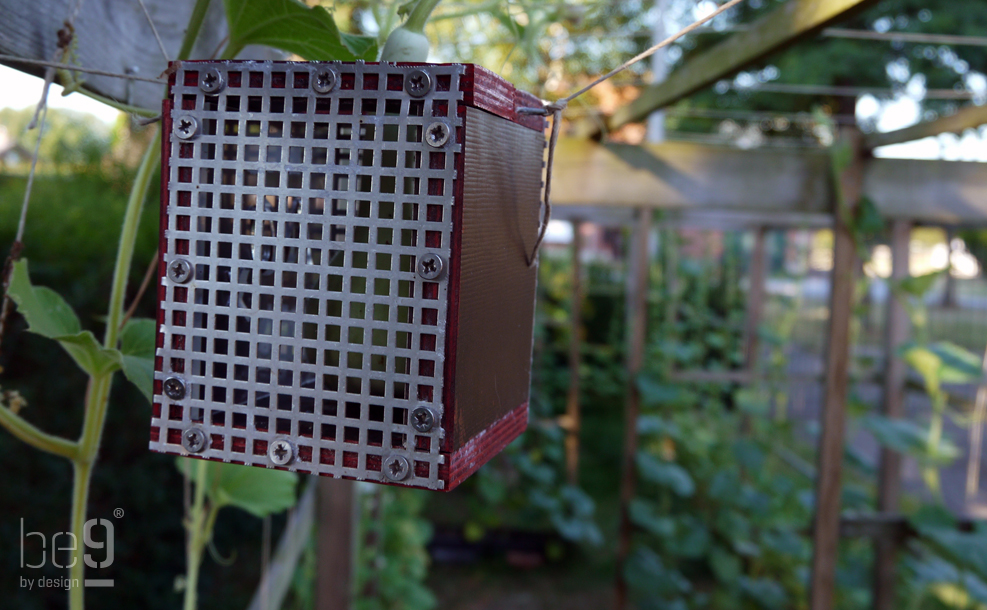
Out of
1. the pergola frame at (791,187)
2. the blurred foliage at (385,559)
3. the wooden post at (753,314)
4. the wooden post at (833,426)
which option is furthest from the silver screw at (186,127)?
the wooden post at (753,314)

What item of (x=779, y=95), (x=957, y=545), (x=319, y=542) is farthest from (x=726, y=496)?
(x=779, y=95)

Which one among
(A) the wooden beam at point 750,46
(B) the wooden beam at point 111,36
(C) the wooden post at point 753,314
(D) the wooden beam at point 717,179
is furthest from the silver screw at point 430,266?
(C) the wooden post at point 753,314

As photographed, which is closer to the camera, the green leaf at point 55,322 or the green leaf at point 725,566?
the green leaf at point 55,322

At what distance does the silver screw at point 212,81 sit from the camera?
0.48m

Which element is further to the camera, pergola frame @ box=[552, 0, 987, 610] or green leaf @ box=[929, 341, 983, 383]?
green leaf @ box=[929, 341, 983, 383]

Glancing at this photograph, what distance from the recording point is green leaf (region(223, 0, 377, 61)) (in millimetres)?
537

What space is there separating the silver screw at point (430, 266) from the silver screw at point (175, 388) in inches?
7.4

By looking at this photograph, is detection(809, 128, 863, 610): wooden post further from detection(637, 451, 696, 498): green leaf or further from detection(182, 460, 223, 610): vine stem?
detection(182, 460, 223, 610): vine stem

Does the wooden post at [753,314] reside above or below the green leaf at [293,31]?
below

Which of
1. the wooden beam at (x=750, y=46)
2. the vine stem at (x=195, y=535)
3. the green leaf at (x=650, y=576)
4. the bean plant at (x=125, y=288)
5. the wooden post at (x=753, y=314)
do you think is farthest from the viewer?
the wooden post at (x=753, y=314)

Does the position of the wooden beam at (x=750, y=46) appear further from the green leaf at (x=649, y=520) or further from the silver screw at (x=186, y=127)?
the green leaf at (x=649, y=520)

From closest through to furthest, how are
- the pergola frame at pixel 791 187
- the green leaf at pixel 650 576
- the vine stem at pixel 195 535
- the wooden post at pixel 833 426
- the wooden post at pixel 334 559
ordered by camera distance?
the vine stem at pixel 195 535 < the wooden post at pixel 334 559 < the pergola frame at pixel 791 187 < the wooden post at pixel 833 426 < the green leaf at pixel 650 576

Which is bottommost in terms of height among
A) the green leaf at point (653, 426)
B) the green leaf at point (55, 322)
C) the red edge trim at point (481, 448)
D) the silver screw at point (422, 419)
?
the green leaf at point (653, 426)

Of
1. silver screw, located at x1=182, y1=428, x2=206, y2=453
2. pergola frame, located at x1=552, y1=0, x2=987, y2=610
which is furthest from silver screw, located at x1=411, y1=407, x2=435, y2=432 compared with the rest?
pergola frame, located at x1=552, y1=0, x2=987, y2=610
